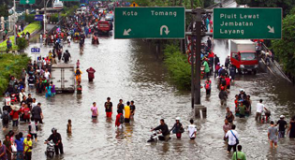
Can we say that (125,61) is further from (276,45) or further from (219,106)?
(219,106)

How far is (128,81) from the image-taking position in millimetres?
43250

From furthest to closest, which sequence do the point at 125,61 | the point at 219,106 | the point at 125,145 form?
the point at 125,61 < the point at 219,106 < the point at 125,145

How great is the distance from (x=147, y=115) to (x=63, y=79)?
27.9 ft

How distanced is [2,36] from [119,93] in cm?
4043

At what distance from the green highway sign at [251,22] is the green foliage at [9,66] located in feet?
→ 46.3

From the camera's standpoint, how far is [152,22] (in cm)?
3005

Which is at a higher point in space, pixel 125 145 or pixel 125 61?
pixel 125 61

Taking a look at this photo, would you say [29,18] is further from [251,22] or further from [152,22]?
[251,22]

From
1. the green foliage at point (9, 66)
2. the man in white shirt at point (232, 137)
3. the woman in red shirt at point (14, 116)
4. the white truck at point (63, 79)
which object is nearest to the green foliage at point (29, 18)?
the green foliage at point (9, 66)

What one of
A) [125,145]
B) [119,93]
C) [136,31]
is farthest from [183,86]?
[125,145]

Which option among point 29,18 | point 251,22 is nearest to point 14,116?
point 251,22

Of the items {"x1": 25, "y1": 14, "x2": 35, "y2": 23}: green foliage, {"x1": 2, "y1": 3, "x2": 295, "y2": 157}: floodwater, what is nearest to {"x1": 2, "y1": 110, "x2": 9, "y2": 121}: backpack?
{"x1": 2, "y1": 3, "x2": 295, "y2": 157}: floodwater

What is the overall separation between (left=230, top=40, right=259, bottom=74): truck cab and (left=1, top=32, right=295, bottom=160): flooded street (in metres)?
0.80

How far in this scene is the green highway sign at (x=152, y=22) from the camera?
2994cm
